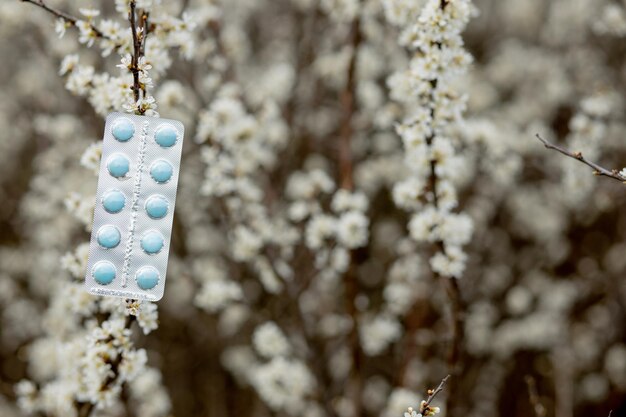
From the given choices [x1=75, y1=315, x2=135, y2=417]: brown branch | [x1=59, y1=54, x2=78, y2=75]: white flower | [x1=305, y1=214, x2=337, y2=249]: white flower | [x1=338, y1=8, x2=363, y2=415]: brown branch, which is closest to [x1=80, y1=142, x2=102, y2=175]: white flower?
[x1=59, y1=54, x2=78, y2=75]: white flower

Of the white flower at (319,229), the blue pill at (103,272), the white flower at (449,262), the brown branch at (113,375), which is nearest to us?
the blue pill at (103,272)

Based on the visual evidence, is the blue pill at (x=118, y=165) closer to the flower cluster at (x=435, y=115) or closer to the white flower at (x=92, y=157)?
the white flower at (x=92, y=157)

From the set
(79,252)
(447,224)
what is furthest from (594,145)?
(79,252)

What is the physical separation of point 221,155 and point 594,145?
1.55 m

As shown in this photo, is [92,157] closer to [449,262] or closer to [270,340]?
[449,262]

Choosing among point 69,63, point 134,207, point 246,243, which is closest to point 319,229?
point 246,243

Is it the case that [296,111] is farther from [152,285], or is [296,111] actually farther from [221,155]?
[152,285]

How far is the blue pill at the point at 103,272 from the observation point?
1386mm

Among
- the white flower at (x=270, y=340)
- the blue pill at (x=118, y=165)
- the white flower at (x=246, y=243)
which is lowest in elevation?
the white flower at (x=270, y=340)

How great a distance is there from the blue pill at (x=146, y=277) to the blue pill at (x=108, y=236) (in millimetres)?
79

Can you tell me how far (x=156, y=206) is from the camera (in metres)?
1.40

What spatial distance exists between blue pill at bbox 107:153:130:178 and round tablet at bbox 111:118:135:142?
41mm

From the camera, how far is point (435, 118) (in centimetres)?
198

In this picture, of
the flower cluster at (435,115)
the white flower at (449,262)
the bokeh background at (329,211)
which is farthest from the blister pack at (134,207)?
the bokeh background at (329,211)
